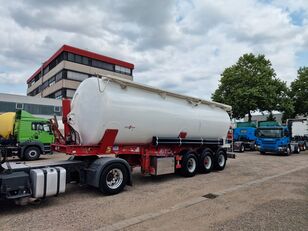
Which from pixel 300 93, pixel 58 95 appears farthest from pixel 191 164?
pixel 58 95

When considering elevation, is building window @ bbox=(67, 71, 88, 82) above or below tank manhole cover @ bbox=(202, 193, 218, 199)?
above

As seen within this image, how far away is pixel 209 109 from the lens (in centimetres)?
1184

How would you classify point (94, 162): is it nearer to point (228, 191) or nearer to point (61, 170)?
point (61, 170)

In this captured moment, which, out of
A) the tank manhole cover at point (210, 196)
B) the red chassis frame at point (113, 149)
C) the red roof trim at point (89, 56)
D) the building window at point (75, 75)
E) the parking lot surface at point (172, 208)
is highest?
the red roof trim at point (89, 56)

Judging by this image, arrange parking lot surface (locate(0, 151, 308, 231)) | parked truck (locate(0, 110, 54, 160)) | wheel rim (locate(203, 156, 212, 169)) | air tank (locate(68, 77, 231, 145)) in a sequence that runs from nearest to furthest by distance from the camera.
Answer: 1. parking lot surface (locate(0, 151, 308, 231))
2. air tank (locate(68, 77, 231, 145))
3. wheel rim (locate(203, 156, 212, 169))
4. parked truck (locate(0, 110, 54, 160))

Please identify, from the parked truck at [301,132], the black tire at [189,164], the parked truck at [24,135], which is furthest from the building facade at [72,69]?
the black tire at [189,164]

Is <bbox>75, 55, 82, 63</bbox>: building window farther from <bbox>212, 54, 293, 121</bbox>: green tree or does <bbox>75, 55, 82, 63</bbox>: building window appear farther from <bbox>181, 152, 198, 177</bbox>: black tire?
<bbox>181, 152, 198, 177</bbox>: black tire

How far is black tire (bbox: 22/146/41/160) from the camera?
53.3ft

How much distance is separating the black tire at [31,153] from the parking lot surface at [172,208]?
31.5 feet

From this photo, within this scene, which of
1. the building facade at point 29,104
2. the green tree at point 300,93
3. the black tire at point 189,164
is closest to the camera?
the black tire at point 189,164

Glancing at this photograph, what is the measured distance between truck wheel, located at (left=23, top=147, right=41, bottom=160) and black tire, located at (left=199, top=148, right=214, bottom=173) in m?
11.1

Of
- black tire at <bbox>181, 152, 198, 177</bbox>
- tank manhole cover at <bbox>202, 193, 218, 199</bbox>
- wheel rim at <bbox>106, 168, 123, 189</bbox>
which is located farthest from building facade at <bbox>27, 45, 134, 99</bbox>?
tank manhole cover at <bbox>202, 193, 218, 199</bbox>

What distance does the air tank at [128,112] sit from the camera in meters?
7.70

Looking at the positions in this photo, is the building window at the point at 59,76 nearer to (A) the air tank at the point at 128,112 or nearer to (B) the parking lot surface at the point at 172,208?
(A) the air tank at the point at 128,112
